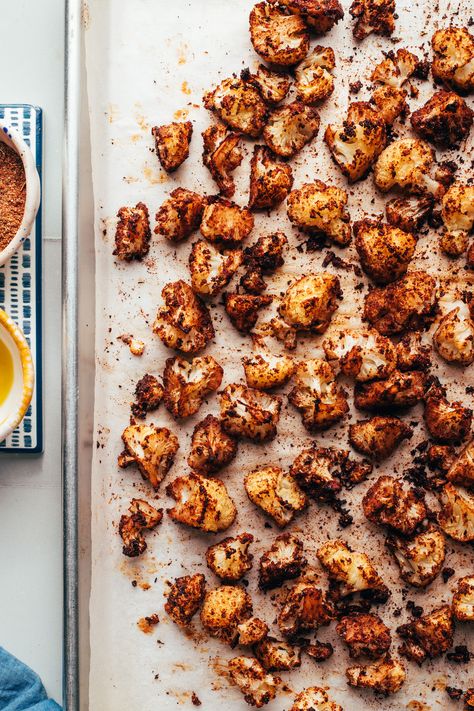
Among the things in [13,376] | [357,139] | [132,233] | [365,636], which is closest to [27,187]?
[132,233]

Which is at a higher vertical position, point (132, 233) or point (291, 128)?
point (291, 128)

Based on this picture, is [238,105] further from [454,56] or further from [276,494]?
[276,494]

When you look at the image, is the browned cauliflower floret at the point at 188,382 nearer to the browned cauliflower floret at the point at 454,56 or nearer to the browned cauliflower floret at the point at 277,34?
the browned cauliflower floret at the point at 277,34

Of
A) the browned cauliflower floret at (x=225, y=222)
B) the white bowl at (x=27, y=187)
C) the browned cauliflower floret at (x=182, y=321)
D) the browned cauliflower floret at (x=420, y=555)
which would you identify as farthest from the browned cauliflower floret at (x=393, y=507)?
the white bowl at (x=27, y=187)

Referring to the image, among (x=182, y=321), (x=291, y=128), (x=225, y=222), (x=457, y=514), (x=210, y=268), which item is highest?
(x=291, y=128)

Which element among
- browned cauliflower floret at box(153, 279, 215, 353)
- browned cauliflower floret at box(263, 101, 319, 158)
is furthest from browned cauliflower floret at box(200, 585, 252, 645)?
browned cauliflower floret at box(263, 101, 319, 158)

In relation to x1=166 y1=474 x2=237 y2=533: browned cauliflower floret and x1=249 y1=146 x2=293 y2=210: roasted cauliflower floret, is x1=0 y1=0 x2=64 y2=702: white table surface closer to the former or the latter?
x1=166 y1=474 x2=237 y2=533: browned cauliflower floret

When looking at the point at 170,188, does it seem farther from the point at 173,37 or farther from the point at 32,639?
the point at 32,639
